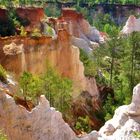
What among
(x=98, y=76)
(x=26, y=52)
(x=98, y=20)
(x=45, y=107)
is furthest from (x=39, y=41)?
(x=98, y=20)

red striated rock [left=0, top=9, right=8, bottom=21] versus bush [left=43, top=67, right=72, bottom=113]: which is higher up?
red striated rock [left=0, top=9, right=8, bottom=21]

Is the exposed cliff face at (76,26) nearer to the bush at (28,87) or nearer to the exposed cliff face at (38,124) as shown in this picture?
the bush at (28,87)

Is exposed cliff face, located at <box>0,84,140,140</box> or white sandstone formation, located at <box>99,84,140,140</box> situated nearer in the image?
exposed cliff face, located at <box>0,84,140,140</box>

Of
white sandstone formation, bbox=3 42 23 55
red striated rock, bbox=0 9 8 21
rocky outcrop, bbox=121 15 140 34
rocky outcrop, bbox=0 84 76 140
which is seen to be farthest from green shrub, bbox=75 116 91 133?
rocky outcrop, bbox=121 15 140 34

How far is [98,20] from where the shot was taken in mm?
115750

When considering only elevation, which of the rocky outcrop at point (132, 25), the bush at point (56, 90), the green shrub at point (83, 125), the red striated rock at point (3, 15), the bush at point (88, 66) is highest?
the red striated rock at point (3, 15)

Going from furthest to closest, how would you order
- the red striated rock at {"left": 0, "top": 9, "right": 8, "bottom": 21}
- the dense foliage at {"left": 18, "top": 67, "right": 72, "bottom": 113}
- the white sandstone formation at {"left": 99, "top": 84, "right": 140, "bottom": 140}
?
the red striated rock at {"left": 0, "top": 9, "right": 8, "bottom": 21} → the dense foliage at {"left": 18, "top": 67, "right": 72, "bottom": 113} → the white sandstone formation at {"left": 99, "top": 84, "right": 140, "bottom": 140}

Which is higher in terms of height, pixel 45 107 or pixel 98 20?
pixel 45 107

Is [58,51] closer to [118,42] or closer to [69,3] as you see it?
[118,42]

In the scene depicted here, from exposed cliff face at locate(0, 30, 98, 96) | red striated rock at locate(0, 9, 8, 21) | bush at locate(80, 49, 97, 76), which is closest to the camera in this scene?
exposed cliff face at locate(0, 30, 98, 96)

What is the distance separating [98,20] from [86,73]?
65.7 meters

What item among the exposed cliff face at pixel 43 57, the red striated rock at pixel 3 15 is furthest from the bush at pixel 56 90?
the red striated rock at pixel 3 15

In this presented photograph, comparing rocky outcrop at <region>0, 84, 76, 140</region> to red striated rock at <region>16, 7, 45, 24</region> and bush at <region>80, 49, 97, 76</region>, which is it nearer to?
bush at <region>80, 49, 97, 76</region>

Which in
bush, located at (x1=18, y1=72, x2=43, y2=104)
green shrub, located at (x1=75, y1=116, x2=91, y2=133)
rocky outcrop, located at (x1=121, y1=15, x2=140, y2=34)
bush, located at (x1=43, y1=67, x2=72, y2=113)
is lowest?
rocky outcrop, located at (x1=121, y1=15, x2=140, y2=34)
